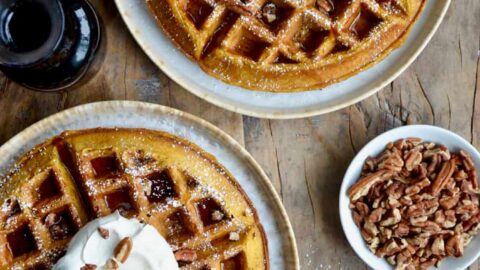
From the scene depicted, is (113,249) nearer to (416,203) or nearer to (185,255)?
(185,255)

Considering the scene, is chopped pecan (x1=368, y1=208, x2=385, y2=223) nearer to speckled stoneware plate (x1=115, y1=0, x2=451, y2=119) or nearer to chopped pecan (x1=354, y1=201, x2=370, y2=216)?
chopped pecan (x1=354, y1=201, x2=370, y2=216)

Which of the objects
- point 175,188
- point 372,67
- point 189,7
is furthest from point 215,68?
point 372,67

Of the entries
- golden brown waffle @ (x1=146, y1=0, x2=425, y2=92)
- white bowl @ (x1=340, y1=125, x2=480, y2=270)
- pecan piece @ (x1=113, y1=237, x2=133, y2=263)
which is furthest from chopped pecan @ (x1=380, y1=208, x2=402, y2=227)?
pecan piece @ (x1=113, y1=237, x2=133, y2=263)

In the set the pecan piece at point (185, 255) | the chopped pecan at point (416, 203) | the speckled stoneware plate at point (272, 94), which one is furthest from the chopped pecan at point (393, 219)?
the pecan piece at point (185, 255)

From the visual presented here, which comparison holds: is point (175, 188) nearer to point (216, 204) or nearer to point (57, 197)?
point (216, 204)

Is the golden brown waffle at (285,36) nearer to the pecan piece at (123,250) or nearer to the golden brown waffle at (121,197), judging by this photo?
the golden brown waffle at (121,197)
